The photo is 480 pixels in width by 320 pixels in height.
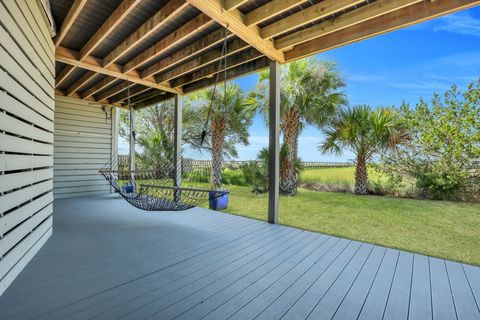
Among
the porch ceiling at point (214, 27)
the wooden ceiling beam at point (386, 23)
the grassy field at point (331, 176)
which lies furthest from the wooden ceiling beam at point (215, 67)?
the grassy field at point (331, 176)

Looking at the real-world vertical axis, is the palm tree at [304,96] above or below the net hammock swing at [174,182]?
above

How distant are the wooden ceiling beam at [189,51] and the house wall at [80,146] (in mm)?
2568

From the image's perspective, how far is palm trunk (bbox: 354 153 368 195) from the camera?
575cm

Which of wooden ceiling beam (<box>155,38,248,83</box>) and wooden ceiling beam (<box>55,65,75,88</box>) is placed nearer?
wooden ceiling beam (<box>155,38,248,83</box>)

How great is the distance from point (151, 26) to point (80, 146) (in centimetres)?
422

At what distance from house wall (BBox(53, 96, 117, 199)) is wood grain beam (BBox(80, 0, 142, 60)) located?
2634 mm

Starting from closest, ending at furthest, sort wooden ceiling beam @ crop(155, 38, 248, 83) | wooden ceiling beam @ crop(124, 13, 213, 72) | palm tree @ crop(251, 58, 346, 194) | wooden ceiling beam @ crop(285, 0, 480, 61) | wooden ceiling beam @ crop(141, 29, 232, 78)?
wooden ceiling beam @ crop(285, 0, 480, 61), wooden ceiling beam @ crop(124, 13, 213, 72), wooden ceiling beam @ crop(141, 29, 232, 78), wooden ceiling beam @ crop(155, 38, 248, 83), palm tree @ crop(251, 58, 346, 194)

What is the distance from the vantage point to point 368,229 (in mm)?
3457

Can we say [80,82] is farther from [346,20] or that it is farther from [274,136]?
[346,20]

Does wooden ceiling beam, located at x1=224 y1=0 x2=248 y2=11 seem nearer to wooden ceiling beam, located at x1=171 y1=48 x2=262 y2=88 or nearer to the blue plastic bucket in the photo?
wooden ceiling beam, located at x1=171 y1=48 x2=262 y2=88

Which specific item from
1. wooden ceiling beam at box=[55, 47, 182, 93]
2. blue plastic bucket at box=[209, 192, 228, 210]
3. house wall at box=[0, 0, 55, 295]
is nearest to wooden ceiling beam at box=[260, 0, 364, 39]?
house wall at box=[0, 0, 55, 295]

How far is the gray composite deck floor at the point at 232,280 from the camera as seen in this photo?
1479 mm

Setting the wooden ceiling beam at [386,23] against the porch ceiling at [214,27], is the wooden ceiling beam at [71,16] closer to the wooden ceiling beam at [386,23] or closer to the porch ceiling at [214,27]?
the porch ceiling at [214,27]

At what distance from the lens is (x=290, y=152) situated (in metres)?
6.06
